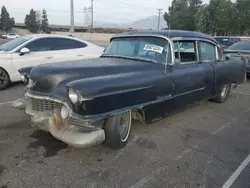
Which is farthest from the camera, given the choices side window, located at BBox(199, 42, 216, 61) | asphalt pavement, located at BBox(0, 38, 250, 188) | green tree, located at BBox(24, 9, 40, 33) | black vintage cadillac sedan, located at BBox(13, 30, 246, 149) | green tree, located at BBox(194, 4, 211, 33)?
green tree, located at BBox(24, 9, 40, 33)

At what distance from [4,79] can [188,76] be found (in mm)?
5215

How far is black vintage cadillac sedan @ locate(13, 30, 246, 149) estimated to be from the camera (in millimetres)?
3086

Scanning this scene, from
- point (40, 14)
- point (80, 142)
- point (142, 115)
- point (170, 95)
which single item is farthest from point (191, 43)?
point (40, 14)

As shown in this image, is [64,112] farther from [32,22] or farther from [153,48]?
[32,22]

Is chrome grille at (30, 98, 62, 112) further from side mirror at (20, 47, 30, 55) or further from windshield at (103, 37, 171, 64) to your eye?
side mirror at (20, 47, 30, 55)

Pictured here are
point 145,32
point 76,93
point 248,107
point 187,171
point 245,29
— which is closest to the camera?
point 76,93

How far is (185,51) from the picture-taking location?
481cm

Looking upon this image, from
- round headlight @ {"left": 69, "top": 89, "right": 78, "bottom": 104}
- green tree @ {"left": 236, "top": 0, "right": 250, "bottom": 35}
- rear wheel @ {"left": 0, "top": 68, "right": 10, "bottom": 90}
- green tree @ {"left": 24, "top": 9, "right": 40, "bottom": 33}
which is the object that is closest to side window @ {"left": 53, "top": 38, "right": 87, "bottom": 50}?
rear wheel @ {"left": 0, "top": 68, "right": 10, "bottom": 90}

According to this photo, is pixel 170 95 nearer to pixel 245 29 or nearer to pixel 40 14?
pixel 245 29

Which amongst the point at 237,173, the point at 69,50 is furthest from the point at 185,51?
the point at 69,50

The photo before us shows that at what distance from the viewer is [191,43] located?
491 cm

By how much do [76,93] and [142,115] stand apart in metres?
1.21

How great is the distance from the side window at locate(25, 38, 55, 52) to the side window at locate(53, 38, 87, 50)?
17 centimetres

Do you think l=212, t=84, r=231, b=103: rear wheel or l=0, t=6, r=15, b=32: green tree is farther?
l=0, t=6, r=15, b=32: green tree
